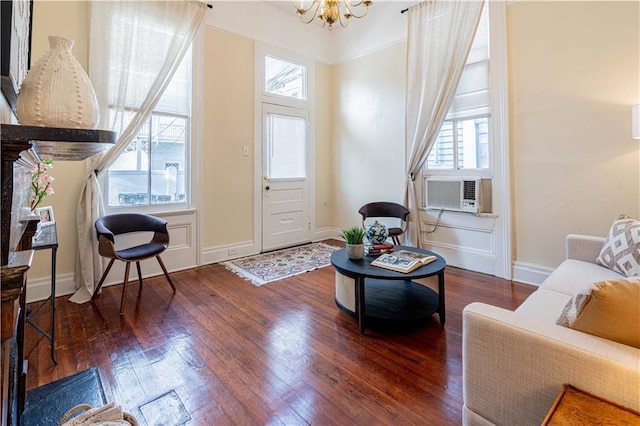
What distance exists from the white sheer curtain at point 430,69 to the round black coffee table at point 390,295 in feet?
4.72

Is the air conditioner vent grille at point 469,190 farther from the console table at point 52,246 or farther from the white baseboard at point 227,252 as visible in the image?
the console table at point 52,246

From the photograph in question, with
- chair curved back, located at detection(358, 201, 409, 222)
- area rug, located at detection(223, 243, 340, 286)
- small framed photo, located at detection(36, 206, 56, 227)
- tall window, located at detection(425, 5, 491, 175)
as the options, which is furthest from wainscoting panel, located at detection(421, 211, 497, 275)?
small framed photo, located at detection(36, 206, 56, 227)

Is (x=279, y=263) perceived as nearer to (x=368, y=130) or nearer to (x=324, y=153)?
(x=324, y=153)

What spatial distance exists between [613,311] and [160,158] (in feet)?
12.2

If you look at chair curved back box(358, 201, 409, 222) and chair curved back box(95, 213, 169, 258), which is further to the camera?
chair curved back box(358, 201, 409, 222)

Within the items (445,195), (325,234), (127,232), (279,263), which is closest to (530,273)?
(445,195)

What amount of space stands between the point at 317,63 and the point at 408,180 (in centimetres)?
240

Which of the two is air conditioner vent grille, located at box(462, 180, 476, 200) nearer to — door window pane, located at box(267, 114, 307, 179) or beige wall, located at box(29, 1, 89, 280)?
door window pane, located at box(267, 114, 307, 179)

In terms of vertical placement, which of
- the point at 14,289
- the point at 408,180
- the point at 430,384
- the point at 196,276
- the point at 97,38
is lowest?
the point at 430,384

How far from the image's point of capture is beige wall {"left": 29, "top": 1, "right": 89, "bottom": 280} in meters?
2.75

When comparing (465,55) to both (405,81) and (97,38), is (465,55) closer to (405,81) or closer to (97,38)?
(405,81)

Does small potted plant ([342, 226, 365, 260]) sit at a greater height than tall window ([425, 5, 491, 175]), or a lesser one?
lesser

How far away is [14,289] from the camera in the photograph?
0.61 m

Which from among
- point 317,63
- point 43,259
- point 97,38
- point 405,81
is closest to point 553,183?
point 405,81
